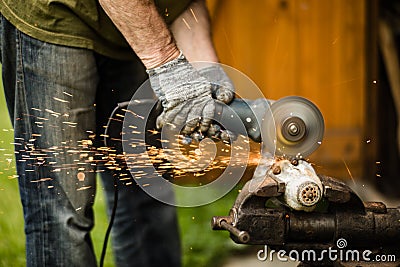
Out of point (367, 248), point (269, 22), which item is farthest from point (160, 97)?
point (269, 22)

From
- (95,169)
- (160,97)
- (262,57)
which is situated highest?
(262,57)

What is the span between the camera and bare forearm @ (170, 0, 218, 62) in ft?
9.74

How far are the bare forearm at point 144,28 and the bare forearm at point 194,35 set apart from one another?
1.22ft

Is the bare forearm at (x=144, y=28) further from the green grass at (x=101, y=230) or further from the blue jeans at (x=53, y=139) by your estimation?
the green grass at (x=101, y=230)

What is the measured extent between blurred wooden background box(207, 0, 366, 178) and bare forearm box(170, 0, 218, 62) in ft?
6.25

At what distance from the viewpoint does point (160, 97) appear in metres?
2.53

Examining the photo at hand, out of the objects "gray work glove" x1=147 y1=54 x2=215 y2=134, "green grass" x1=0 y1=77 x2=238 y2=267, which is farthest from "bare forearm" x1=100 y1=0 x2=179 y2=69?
"green grass" x1=0 y1=77 x2=238 y2=267

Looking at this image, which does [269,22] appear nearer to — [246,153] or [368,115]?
[368,115]

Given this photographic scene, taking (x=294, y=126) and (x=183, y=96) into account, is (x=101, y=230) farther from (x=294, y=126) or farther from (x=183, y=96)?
(x=294, y=126)

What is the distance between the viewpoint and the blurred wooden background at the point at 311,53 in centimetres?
500

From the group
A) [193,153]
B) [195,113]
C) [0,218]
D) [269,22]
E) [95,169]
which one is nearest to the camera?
[195,113]

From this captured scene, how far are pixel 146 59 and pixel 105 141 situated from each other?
436mm

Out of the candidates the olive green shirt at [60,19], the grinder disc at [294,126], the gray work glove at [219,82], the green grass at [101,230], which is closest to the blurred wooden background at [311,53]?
the green grass at [101,230]

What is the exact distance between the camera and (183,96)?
248 centimetres
